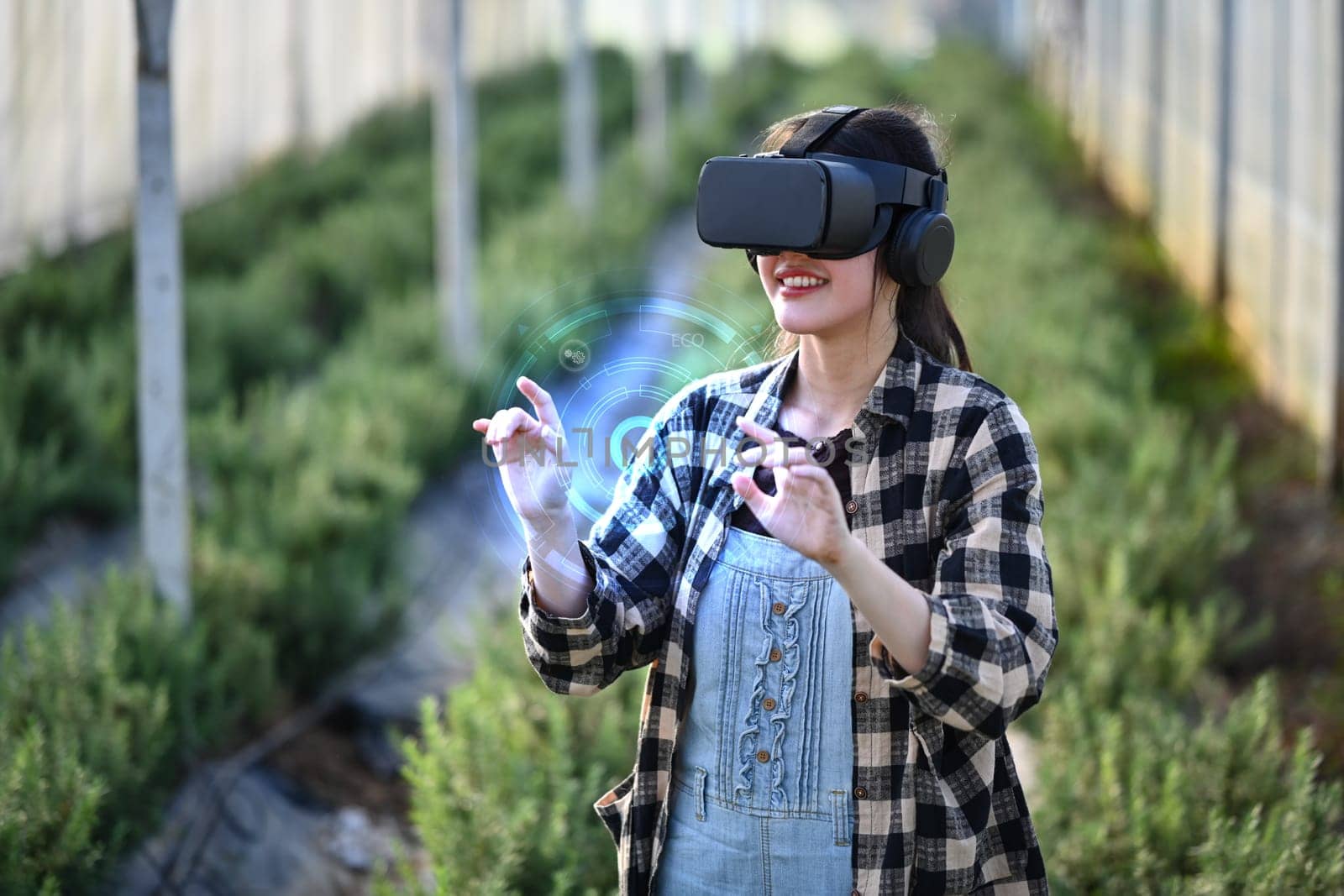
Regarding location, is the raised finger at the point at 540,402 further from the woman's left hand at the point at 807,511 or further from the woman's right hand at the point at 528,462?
the woman's left hand at the point at 807,511

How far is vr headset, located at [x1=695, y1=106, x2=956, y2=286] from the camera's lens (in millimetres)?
1770

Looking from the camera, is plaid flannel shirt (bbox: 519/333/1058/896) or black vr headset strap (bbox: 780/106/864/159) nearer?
plaid flannel shirt (bbox: 519/333/1058/896)

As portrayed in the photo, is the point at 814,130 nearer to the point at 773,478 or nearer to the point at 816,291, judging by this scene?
Result: the point at 816,291

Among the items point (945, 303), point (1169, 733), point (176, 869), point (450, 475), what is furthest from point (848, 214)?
point (450, 475)

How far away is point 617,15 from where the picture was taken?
21812 mm

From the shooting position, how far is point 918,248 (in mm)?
1856

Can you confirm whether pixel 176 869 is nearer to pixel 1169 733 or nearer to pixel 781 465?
pixel 1169 733

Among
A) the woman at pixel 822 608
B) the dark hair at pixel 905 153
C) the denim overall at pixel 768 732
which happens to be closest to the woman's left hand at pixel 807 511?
the woman at pixel 822 608

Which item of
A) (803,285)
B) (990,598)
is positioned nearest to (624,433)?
(803,285)

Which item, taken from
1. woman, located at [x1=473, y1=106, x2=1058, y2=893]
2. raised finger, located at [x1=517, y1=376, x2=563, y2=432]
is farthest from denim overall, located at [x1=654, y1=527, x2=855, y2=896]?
raised finger, located at [x1=517, y1=376, x2=563, y2=432]

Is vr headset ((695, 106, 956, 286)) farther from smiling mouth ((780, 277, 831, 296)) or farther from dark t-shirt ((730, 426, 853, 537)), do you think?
dark t-shirt ((730, 426, 853, 537))

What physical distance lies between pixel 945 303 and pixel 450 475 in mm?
5285

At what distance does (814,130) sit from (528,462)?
1.70ft

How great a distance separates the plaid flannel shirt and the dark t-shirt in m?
0.03
